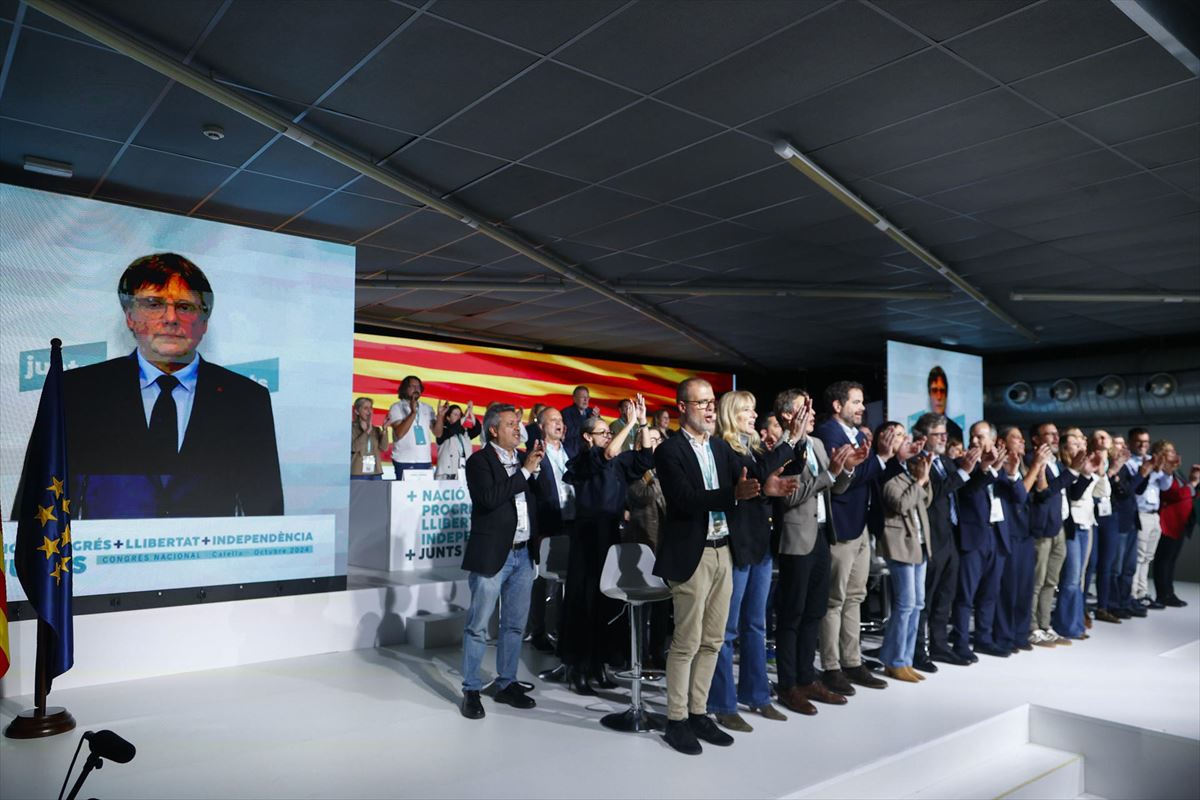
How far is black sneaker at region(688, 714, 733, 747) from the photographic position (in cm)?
372

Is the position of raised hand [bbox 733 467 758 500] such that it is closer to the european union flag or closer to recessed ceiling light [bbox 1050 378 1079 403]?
the european union flag

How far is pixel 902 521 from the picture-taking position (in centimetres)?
493

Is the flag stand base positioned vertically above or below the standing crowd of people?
below

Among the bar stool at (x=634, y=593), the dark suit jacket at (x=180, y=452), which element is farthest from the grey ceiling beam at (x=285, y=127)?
the bar stool at (x=634, y=593)

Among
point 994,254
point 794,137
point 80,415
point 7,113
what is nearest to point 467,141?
point 794,137

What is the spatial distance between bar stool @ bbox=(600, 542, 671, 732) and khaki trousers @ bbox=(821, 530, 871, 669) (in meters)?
1.07

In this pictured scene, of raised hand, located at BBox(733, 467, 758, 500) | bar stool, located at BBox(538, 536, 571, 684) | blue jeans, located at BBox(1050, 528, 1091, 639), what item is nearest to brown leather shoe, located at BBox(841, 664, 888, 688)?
bar stool, located at BBox(538, 536, 571, 684)

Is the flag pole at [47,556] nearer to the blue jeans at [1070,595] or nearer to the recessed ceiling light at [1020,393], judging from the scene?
the blue jeans at [1070,595]

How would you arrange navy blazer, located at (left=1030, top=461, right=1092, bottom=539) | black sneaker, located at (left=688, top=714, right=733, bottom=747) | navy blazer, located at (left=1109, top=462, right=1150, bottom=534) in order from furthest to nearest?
1. navy blazer, located at (left=1109, top=462, right=1150, bottom=534)
2. navy blazer, located at (left=1030, top=461, right=1092, bottom=539)
3. black sneaker, located at (left=688, top=714, right=733, bottom=747)

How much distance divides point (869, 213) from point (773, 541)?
291cm

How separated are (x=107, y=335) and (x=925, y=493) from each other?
521 cm

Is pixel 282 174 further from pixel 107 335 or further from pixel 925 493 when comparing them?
pixel 925 493

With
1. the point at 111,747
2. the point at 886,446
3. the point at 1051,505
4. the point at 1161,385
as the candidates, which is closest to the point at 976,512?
the point at 886,446

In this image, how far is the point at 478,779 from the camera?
131 inches
